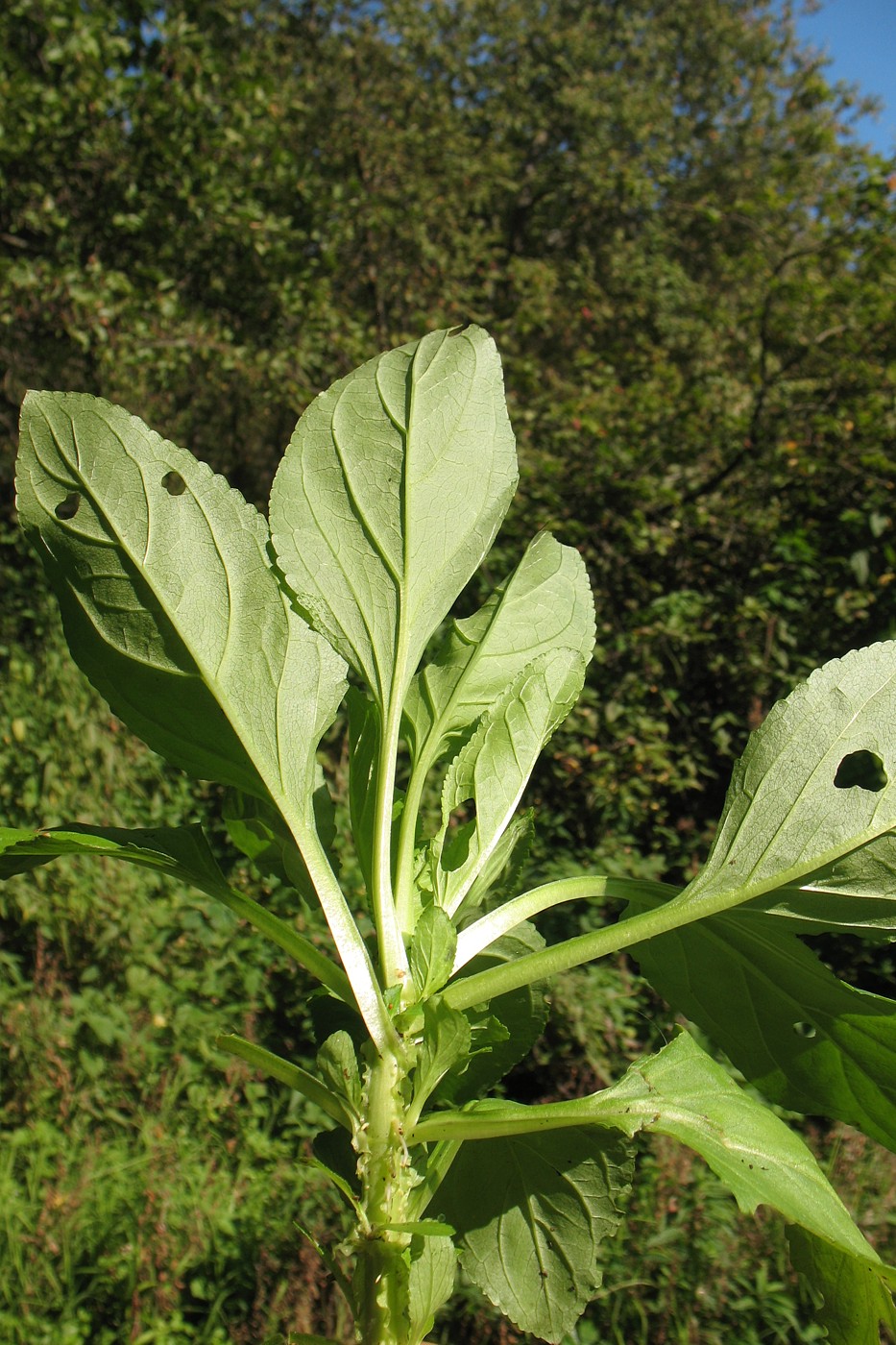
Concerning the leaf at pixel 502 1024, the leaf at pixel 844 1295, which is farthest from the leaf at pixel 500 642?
the leaf at pixel 844 1295

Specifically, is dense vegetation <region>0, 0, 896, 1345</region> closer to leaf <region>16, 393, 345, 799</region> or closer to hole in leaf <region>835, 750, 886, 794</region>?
hole in leaf <region>835, 750, 886, 794</region>

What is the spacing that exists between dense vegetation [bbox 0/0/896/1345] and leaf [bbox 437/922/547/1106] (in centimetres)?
185

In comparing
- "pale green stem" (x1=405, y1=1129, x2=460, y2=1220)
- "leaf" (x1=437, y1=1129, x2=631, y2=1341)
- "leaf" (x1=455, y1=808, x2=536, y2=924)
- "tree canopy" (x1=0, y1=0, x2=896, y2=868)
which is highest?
"tree canopy" (x1=0, y1=0, x2=896, y2=868)

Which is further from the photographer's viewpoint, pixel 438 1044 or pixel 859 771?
pixel 859 771

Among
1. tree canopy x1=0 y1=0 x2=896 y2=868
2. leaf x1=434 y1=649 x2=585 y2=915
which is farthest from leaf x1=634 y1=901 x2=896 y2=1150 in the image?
tree canopy x1=0 y1=0 x2=896 y2=868

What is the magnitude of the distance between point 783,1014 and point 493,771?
0.22m

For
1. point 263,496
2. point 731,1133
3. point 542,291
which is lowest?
point 731,1133

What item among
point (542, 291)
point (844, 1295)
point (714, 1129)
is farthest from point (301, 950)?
point (542, 291)

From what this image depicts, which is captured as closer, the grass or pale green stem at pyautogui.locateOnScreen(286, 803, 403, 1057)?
pale green stem at pyautogui.locateOnScreen(286, 803, 403, 1057)

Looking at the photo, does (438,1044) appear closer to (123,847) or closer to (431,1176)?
(431,1176)

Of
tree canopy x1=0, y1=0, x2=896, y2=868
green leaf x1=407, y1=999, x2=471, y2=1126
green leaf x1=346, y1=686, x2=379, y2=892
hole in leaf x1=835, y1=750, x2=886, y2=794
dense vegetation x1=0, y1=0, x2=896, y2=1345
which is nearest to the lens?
green leaf x1=407, y1=999, x2=471, y2=1126

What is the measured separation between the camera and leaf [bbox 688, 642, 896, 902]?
557mm

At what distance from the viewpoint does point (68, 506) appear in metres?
0.58

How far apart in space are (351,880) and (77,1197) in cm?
113
